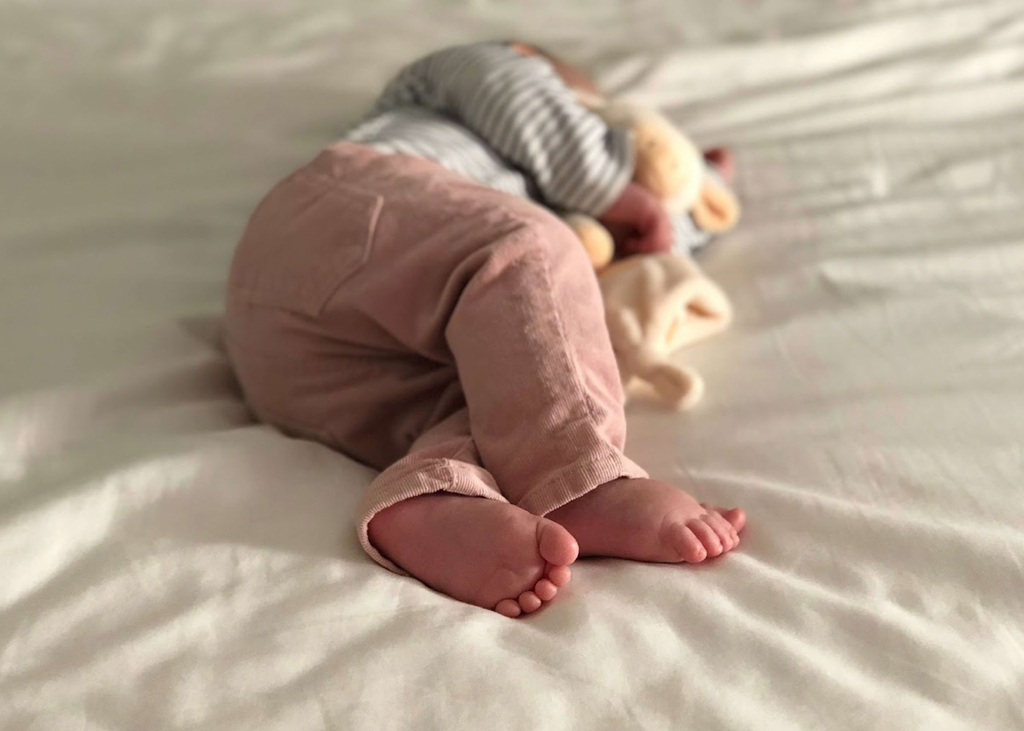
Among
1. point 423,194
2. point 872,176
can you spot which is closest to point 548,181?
point 423,194

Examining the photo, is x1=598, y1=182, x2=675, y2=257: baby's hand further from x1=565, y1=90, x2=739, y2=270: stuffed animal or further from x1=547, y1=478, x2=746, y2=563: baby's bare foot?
x1=547, y1=478, x2=746, y2=563: baby's bare foot

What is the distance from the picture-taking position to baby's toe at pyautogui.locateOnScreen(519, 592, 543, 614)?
61cm

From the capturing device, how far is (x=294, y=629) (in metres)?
0.58

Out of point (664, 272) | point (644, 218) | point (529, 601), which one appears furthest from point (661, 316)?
point (529, 601)

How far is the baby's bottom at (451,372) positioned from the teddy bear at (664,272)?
12 centimetres

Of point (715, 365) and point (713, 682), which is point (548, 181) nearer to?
point (715, 365)

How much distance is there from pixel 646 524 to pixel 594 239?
444 millimetres

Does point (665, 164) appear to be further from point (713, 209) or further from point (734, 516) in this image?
point (734, 516)

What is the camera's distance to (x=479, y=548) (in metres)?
0.62

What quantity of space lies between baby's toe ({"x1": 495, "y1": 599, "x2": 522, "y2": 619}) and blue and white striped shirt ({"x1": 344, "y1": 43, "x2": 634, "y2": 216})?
1.67 feet

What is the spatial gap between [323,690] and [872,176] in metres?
0.93

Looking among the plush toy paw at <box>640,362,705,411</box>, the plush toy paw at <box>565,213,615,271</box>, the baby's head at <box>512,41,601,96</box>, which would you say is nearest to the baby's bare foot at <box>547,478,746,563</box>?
the plush toy paw at <box>640,362,705,411</box>

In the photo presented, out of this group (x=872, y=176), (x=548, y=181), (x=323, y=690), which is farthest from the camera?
(x=872, y=176)

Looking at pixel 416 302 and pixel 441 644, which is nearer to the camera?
pixel 441 644
